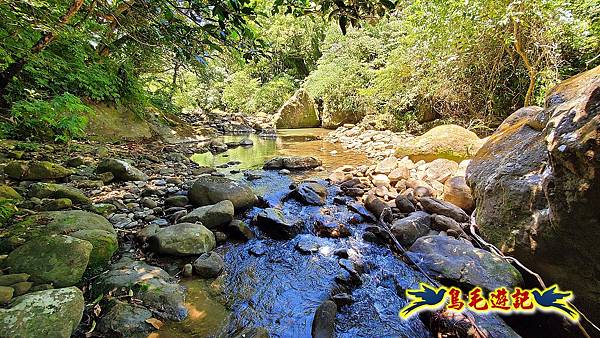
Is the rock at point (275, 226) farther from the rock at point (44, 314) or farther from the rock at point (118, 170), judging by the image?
the rock at point (118, 170)

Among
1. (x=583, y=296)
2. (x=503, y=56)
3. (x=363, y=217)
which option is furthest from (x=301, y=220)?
(x=503, y=56)

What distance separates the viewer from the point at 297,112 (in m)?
17.1

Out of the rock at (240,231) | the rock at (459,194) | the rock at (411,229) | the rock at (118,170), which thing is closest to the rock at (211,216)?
the rock at (240,231)

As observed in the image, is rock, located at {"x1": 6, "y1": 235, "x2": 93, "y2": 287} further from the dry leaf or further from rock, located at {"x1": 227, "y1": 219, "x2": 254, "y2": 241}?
rock, located at {"x1": 227, "y1": 219, "x2": 254, "y2": 241}

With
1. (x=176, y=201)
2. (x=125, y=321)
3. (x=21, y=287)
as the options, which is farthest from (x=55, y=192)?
(x=125, y=321)

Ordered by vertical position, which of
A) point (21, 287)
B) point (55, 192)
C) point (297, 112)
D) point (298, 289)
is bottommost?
point (298, 289)

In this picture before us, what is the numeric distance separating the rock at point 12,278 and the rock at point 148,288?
1.36 ft

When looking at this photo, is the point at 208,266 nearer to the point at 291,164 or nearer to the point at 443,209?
the point at 443,209

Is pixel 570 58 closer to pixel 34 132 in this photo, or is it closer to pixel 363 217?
pixel 363 217

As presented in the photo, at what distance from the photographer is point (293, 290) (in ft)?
8.53

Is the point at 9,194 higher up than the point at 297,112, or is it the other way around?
the point at 297,112

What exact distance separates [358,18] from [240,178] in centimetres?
482

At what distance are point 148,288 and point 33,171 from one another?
2848 millimetres

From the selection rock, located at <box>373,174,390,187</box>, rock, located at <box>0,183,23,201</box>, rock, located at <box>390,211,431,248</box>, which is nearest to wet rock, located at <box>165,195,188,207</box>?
rock, located at <box>0,183,23,201</box>
